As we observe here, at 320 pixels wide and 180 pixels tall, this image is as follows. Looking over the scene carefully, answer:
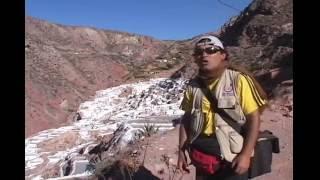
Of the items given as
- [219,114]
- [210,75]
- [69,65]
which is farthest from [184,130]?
[69,65]

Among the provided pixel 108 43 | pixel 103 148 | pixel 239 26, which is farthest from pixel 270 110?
pixel 108 43

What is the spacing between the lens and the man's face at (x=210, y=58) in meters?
3.08

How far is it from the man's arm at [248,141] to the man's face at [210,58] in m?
0.38

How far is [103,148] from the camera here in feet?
23.7

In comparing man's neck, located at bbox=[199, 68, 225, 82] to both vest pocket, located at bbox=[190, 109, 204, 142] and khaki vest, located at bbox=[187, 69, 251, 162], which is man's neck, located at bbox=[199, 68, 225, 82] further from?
vest pocket, located at bbox=[190, 109, 204, 142]

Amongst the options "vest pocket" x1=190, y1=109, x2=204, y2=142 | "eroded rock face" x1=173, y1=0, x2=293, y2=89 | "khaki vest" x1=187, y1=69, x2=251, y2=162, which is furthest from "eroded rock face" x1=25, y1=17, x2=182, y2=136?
"khaki vest" x1=187, y1=69, x2=251, y2=162

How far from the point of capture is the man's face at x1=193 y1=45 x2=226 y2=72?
308 cm

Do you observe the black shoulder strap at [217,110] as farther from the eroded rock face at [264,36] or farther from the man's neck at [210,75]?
the eroded rock face at [264,36]

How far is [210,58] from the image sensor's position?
3090 millimetres

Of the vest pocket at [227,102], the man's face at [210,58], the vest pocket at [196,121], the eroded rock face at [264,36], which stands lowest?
the vest pocket at [196,121]

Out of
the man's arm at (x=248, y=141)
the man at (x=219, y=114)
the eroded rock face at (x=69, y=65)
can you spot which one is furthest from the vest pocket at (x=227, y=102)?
the eroded rock face at (x=69, y=65)

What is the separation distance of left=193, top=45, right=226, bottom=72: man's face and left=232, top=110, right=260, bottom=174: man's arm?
38cm
